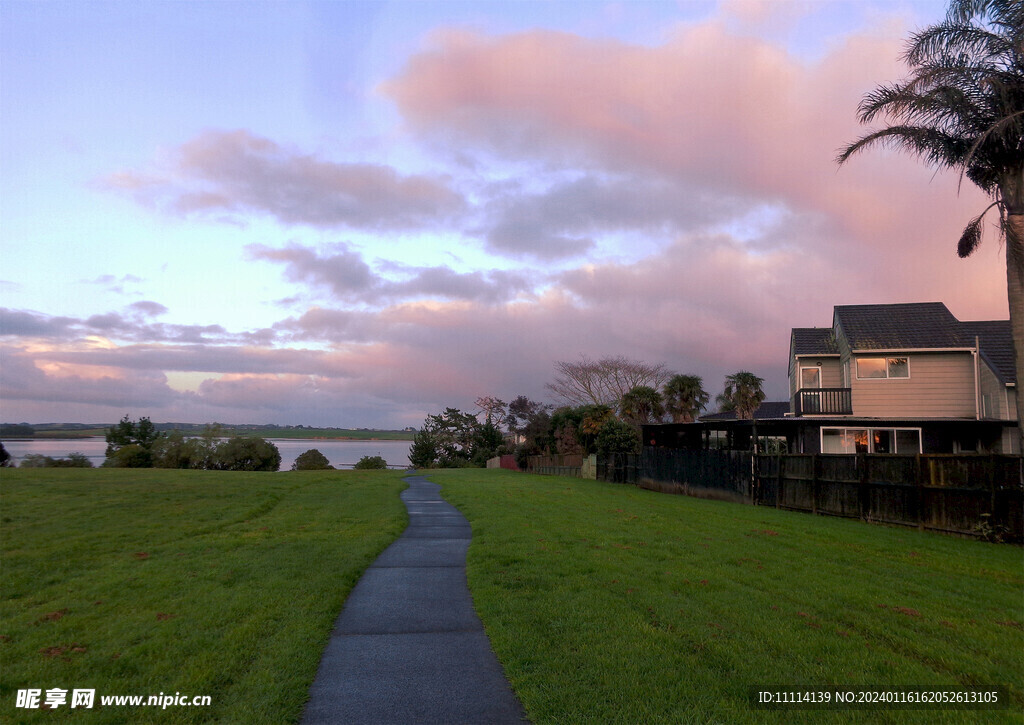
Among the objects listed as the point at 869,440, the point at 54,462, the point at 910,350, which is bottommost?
the point at 54,462

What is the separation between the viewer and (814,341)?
112 feet

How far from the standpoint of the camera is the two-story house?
27703 millimetres

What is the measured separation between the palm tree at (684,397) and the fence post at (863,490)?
25.3 metres

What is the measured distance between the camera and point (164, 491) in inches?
852

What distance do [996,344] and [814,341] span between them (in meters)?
7.53

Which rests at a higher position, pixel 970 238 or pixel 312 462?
pixel 970 238

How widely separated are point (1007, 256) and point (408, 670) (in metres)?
15.0

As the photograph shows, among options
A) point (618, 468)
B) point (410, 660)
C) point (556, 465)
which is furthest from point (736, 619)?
point (556, 465)

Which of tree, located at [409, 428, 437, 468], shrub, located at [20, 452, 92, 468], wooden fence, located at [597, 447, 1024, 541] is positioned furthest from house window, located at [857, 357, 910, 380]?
tree, located at [409, 428, 437, 468]

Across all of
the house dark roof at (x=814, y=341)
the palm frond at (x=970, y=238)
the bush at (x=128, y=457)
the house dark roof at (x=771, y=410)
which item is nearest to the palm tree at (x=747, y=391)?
the house dark roof at (x=771, y=410)

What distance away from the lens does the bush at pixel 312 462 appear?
4958 cm

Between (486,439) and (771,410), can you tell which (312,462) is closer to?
(486,439)

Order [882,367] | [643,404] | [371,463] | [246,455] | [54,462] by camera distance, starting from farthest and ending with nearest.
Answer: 1. [371,463]
2. [246,455]
3. [643,404]
4. [54,462]
5. [882,367]

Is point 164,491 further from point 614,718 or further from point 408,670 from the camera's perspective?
point 614,718
